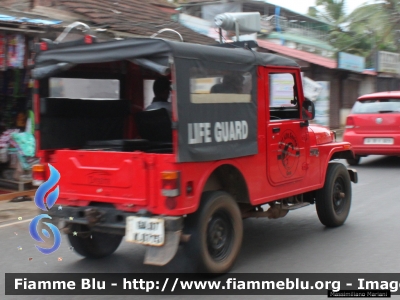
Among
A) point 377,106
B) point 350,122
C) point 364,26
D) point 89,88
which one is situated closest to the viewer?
point 89,88

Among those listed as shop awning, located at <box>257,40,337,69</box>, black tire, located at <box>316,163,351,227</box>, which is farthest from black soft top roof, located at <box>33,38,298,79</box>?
shop awning, located at <box>257,40,337,69</box>

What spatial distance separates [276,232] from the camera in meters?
6.73

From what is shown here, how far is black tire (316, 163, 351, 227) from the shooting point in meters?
6.64

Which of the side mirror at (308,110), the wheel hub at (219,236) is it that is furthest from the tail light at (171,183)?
the side mirror at (308,110)

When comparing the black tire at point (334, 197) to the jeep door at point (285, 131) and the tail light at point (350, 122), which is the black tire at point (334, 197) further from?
the tail light at point (350, 122)

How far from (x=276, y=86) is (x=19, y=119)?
5425 millimetres

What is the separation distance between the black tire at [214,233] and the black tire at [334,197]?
183cm

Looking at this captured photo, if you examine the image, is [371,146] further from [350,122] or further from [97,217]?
[97,217]

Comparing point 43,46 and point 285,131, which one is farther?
point 285,131

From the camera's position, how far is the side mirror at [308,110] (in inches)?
247

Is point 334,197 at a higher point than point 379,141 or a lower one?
lower

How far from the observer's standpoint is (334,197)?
687cm

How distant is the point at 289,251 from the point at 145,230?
2.00 meters

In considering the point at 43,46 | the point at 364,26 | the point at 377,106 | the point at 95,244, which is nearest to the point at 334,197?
the point at 95,244
